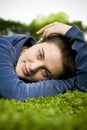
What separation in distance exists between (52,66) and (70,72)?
46 cm

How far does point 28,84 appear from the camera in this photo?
3.87 meters

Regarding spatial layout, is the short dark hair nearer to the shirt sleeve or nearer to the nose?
the shirt sleeve

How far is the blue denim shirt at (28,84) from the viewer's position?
3.71 meters

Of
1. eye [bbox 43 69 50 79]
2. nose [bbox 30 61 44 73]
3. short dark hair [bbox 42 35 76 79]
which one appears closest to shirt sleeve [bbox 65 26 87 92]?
short dark hair [bbox 42 35 76 79]

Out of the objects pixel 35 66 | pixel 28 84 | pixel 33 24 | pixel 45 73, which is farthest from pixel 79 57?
pixel 33 24

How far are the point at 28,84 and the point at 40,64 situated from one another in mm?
332

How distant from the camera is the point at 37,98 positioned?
3.60m

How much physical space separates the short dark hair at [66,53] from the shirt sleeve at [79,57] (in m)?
0.11

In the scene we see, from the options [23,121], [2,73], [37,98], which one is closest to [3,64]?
[2,73]

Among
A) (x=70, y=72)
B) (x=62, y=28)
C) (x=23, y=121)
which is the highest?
(x=23, y=121)

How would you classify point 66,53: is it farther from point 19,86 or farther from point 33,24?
point 33,24

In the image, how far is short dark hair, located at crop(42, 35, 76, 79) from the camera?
4273mm

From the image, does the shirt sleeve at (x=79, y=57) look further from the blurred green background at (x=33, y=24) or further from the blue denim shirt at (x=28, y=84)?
the blurred green background at (x=33, y=24)

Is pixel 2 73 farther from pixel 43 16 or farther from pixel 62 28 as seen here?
pixel 43 16
